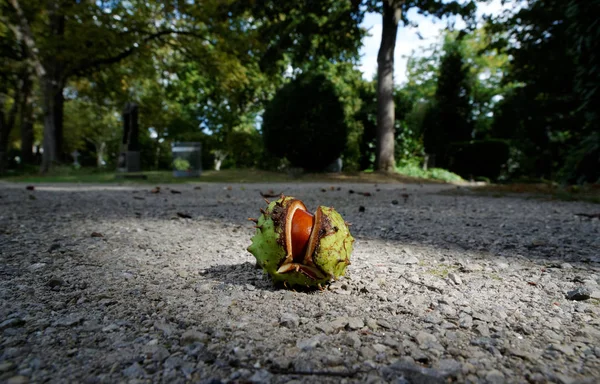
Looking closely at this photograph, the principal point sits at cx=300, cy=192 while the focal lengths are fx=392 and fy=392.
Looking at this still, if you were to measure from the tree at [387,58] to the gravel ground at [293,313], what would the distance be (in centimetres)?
1205

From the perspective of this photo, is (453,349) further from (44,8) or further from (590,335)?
(44,8)

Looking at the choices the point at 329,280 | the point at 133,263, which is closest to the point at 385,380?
the point at 329,280

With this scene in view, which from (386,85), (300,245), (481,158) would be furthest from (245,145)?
(300,245)

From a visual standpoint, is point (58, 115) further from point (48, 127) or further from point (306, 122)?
point (306, 122)

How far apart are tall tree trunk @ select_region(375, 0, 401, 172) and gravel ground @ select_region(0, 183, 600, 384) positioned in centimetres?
1203

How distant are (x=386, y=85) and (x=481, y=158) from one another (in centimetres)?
812

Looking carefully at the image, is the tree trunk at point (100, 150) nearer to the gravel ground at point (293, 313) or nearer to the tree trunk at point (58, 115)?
the tree trunk at point (58, 115)

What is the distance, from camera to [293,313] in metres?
1.63

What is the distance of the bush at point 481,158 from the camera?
64.2 feet

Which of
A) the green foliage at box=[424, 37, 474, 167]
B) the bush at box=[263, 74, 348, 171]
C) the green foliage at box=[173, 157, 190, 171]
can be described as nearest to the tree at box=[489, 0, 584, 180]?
the green foliage at box=[424, 37, 474, 167]

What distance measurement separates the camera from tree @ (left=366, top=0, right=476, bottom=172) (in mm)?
14477

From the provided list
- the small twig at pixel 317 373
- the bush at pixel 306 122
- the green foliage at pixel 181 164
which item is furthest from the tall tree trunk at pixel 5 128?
the small twig at pixel 317 373

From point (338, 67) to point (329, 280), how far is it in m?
22.8

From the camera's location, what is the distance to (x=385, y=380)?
1.14m
